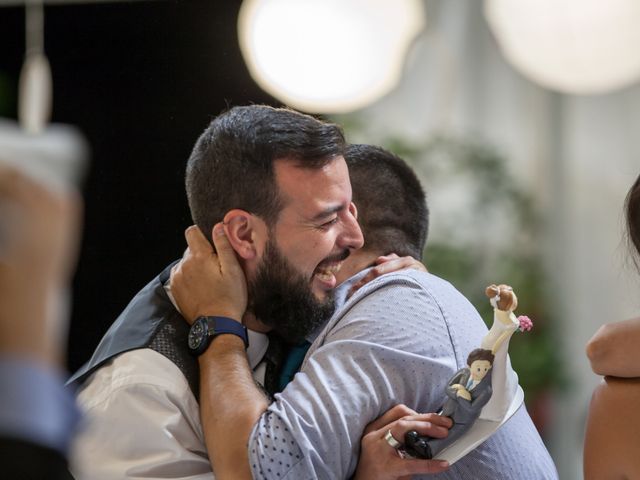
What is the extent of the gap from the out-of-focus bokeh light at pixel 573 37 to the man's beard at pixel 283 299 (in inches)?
85.1

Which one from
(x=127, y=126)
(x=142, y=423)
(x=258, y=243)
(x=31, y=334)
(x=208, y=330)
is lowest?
(x=142, y=423)

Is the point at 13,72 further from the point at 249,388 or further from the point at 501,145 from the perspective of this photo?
the point at 501,145

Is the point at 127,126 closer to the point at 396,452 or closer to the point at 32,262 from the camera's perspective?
the point at 396,452

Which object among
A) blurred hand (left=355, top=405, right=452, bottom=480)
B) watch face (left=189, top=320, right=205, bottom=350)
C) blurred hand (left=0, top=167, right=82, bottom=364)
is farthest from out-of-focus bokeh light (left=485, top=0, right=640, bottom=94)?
blurred hand (left=0, top=167, right=82, bottom=364)

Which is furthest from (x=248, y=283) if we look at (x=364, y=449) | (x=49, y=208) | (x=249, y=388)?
(x=49, y=208)

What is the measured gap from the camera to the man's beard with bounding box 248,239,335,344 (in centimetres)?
180

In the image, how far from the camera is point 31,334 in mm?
806

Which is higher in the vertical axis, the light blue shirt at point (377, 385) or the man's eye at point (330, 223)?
the man's eye at point (330, 223)

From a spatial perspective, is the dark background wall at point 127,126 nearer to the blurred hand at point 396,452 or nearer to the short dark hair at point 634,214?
the blurred hand at point 396,452

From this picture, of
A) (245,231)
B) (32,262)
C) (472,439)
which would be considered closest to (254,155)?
(245,231)

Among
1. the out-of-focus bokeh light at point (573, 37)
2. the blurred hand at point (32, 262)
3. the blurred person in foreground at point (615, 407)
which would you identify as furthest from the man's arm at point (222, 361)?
the out-of-focus bokeh light at point (573, 37)

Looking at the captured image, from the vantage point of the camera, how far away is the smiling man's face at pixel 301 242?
1797 millimetres

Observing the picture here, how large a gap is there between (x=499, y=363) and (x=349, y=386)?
0.67 ft

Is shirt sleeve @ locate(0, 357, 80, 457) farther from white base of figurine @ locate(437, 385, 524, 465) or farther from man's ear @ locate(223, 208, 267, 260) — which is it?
man's ear @ locate(223, 208, 267, 260)
